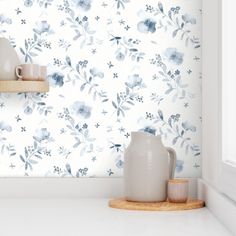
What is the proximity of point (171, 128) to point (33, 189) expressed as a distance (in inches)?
23.1

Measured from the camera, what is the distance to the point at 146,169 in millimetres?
1934

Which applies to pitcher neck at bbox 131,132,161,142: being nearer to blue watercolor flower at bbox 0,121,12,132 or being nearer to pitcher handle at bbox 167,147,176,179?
pitcher handle at bbox 167,147,176,179

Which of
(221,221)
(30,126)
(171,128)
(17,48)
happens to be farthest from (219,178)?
(17,48)

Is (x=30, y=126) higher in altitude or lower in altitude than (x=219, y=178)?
higher

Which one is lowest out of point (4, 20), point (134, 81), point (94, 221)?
Answer: point (94, 221)

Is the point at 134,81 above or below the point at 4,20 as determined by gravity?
below

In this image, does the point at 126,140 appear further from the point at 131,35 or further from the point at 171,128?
the point at 131,35

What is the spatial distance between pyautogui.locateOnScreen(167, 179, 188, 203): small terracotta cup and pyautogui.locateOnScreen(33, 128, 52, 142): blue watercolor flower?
556 millimetres

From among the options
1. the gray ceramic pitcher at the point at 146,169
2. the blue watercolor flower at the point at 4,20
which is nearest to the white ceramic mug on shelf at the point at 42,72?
the blue watercolor flower at the point at 4,20

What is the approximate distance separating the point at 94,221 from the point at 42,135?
0.66m

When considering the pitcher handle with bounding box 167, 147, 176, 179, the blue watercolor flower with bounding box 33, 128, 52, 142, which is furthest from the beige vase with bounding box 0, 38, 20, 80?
the pitcher handle with bounding box 167, 147, 176, 179

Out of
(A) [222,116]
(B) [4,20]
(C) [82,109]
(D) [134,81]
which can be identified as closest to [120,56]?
(D) [134,81]

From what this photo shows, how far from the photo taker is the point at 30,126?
222cm

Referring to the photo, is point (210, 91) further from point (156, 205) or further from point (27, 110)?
point (27, 110)
